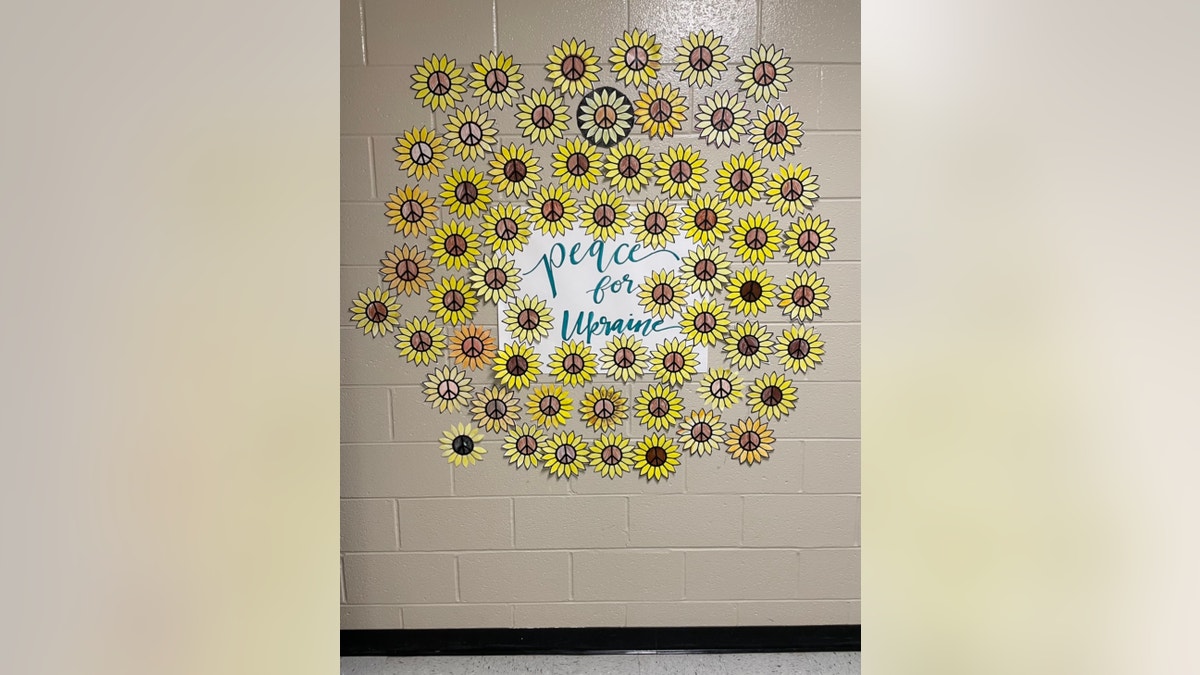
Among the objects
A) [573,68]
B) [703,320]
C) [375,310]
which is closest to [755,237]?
[703,320]

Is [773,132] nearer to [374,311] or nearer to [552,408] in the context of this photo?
[552,408]

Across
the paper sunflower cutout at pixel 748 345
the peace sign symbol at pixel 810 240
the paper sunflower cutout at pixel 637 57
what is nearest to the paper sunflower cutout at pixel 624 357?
the paper sunflower cutout at pixel 748 345

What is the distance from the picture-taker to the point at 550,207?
251 cm

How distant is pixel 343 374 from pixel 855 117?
5.91ft

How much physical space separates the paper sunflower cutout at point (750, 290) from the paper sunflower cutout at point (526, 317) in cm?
58

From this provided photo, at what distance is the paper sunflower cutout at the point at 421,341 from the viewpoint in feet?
8.32

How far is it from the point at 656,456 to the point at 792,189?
94cm
